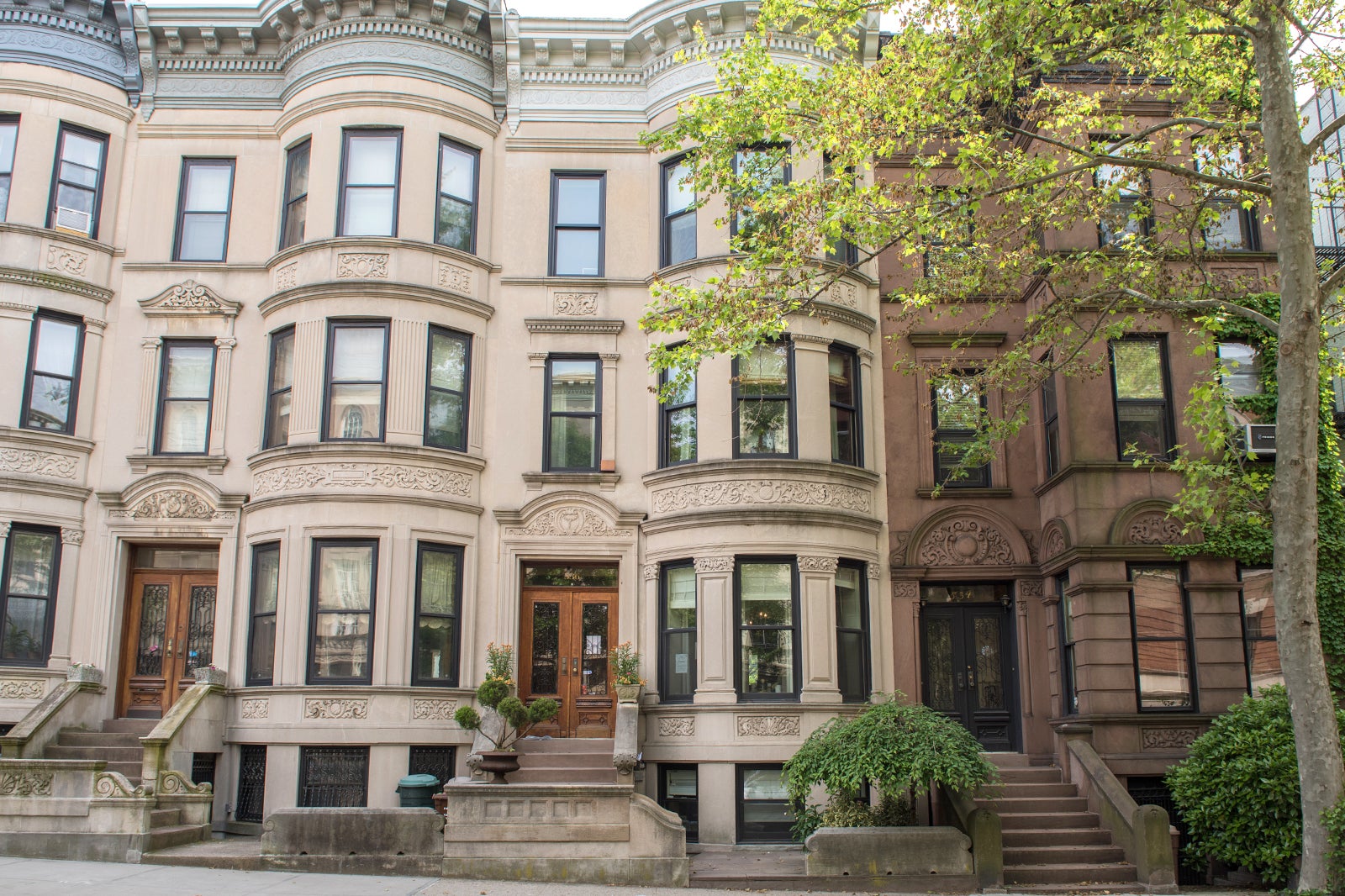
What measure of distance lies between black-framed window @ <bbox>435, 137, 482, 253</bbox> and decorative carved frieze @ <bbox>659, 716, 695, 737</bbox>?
8187 millimetres

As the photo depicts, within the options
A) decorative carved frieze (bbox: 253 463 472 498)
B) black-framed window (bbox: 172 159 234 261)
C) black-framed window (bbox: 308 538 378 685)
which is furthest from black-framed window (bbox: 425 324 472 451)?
black-framed window (bbox: 172 159 234 261)

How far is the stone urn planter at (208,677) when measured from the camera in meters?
17.3

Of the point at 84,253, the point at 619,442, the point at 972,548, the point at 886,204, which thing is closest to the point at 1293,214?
the point at 886,204

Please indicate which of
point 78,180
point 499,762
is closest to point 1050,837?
point 499,762

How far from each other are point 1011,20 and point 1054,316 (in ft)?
14.4

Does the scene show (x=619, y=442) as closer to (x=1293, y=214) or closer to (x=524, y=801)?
(x=524, y=801)

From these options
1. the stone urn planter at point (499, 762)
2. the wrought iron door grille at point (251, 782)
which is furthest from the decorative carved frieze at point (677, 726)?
the wrought iron door grille at point (251, 782)

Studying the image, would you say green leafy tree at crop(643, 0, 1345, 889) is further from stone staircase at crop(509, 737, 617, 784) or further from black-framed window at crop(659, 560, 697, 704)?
stone staircase at crop(509, 737, 617, 784)

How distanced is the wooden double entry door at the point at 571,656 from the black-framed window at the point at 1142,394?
8.21 meters

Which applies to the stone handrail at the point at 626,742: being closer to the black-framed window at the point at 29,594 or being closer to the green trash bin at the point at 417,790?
the green trash bin at the point at 417,790

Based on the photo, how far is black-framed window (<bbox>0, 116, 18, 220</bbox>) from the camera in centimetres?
1895

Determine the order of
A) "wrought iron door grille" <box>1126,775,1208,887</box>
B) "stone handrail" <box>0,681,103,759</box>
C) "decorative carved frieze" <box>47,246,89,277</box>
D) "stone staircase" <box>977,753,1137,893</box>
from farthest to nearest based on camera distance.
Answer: "decorative carved frieze" <box>47,246,89,277</box> < "stone handrail" <box>0,681,103,759</box> < "wrought iron door grille" <box>1126,775,1208,887</box> < "stone staircase" <box>977,753,1137,893</box>

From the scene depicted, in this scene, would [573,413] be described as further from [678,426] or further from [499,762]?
[499,762]

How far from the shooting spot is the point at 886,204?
1569 cm
